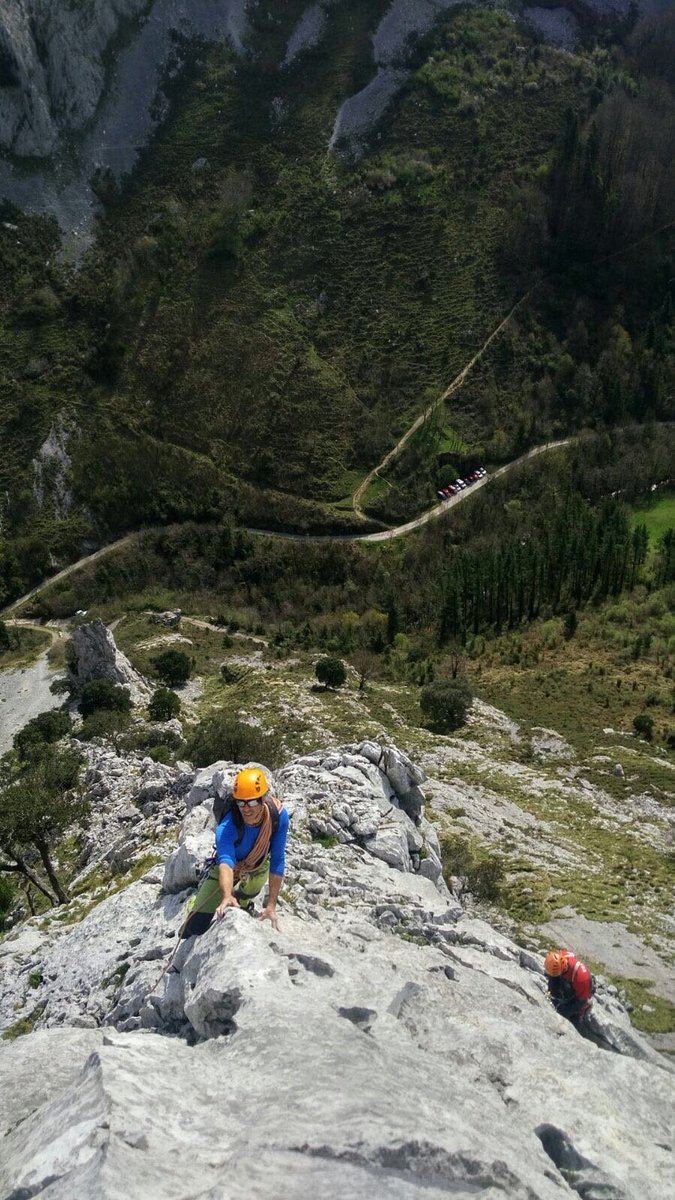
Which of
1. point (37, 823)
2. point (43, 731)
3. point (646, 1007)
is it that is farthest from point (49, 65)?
point (646, 1007)

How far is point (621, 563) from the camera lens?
8650cm

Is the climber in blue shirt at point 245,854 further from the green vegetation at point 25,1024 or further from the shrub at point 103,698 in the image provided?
the shrub at point 103,698

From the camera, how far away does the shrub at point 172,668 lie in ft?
214

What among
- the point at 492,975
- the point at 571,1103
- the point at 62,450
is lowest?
the point at 492,975

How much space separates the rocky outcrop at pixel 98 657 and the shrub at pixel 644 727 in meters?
37.9

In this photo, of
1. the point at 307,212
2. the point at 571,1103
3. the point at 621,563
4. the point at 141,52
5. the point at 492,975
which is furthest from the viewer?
the point at 141,52

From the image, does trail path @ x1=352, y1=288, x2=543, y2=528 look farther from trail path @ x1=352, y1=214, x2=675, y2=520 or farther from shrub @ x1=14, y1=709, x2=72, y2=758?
shrub @ x1=14, y1=709, x2=72, y2=758

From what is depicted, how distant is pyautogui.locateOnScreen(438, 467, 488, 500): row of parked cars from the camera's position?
352 feet

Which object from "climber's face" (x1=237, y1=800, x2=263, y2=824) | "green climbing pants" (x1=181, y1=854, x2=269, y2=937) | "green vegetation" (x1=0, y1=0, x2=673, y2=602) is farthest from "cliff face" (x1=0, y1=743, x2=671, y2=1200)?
"green vegetation" (x1=0, y1=0, x2=673, y2=602)

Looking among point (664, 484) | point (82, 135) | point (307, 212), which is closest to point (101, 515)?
point (307, 212)

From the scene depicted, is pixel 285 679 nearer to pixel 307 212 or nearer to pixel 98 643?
pixel 98 643

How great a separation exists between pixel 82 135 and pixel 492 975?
141232 mm

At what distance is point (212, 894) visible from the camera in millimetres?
15742

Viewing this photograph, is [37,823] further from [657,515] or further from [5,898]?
[657,515]
